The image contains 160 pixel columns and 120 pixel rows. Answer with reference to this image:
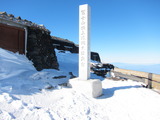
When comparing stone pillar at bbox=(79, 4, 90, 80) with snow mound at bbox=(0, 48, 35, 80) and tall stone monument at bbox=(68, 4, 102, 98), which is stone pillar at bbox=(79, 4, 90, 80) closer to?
tall stone monument at bbox=(68, 4, 102, 98)

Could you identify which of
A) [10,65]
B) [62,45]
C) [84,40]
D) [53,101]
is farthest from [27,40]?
[62,45]

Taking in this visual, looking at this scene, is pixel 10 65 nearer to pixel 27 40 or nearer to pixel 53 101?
pixel 27 40

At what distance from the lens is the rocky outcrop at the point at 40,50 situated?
7496mm

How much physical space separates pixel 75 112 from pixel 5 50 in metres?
4.89

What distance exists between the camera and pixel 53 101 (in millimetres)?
4414

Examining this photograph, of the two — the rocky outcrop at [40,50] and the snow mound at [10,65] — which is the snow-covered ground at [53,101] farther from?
the rocky outcrop at [40,50]

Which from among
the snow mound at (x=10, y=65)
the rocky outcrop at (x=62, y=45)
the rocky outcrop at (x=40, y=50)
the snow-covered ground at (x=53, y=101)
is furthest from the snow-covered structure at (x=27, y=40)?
the rocky outcrop at (x=62, y=45)

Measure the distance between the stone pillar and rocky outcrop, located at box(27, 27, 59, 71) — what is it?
9.05 ft

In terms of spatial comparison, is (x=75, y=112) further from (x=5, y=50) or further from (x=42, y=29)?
(x=42, y=29)

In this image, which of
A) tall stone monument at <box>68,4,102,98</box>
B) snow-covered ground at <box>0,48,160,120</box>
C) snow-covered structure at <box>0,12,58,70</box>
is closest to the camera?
snow-covered ground at <box>0,48,160,120</box>

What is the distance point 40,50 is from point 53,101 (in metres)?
4.47

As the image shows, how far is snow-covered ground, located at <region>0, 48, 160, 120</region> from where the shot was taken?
11.6ft

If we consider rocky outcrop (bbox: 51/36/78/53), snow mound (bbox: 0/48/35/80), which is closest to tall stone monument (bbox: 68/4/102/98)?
snow mound (bbox: 0/48/35/80)

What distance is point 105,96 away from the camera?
18.4ft
